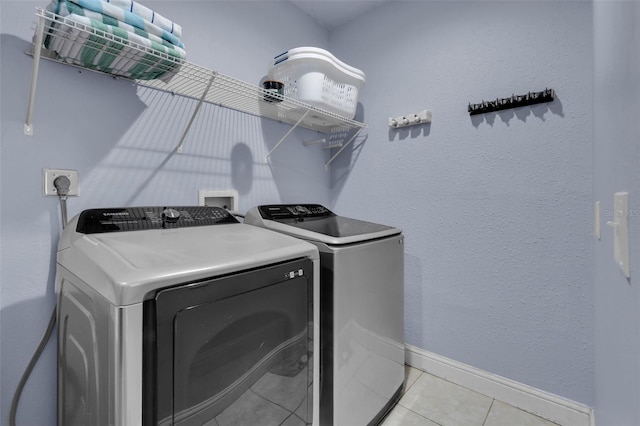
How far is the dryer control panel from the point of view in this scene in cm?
107

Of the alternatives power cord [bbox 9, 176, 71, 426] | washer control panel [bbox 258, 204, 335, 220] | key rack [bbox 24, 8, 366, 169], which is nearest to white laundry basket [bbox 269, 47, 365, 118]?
key rack [bbox 24, 8, 366, 169]

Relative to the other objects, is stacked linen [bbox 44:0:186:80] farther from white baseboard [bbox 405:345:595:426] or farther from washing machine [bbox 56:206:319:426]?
white baseboard [bbox 405:345:595:426]

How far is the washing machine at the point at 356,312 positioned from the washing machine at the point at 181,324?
108 millimetres

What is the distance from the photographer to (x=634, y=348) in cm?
46

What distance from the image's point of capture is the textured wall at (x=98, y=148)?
1.07 m

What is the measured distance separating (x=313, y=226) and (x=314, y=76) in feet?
3.00

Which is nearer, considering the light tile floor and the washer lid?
the washer lid

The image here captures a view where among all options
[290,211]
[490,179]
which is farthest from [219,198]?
[490,179]

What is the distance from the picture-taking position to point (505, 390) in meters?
1.70

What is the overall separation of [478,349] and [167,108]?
234cm

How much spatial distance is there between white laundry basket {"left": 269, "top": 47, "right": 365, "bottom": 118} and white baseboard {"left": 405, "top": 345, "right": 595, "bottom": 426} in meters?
1.85

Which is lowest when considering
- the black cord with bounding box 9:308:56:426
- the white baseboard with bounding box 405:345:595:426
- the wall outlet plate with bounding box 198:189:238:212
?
the white baseboard with bounding box 405:345:595:426

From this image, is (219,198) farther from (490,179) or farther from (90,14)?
(490,179)

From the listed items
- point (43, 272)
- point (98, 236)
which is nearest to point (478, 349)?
point (98, 236)
